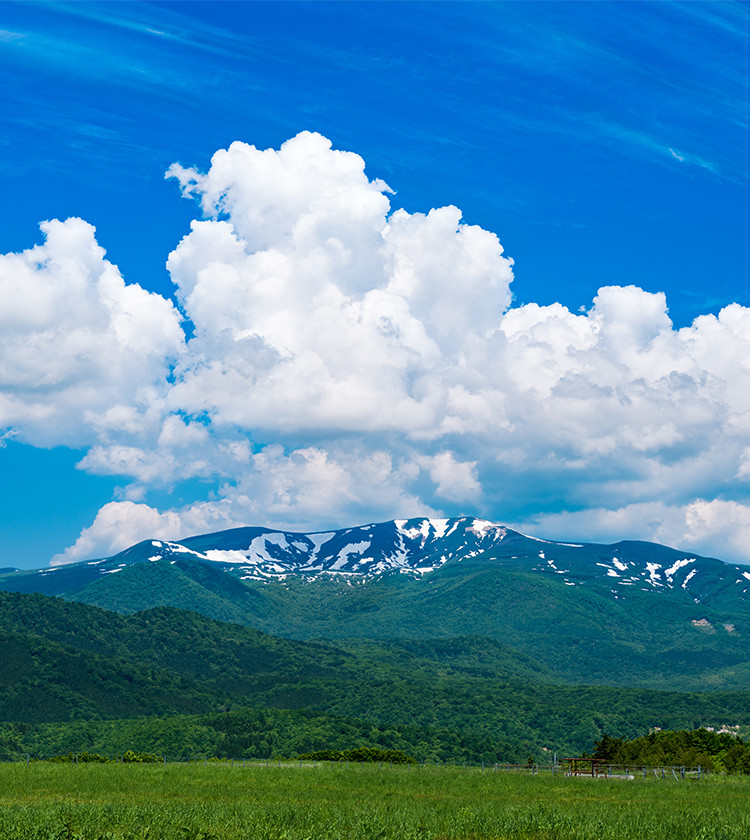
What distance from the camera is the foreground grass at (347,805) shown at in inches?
1405

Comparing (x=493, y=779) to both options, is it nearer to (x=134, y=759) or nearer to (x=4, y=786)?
(x=4, y=786)

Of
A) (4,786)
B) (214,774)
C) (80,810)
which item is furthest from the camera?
(214,774)

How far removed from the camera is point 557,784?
265 ft

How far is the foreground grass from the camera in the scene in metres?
35.7

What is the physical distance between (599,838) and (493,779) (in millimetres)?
52492

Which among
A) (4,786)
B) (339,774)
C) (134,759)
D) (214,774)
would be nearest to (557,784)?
(339,774)

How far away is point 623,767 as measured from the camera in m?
110

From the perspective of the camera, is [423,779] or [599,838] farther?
[423,779]

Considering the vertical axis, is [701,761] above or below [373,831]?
below

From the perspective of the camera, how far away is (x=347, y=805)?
5188 cm

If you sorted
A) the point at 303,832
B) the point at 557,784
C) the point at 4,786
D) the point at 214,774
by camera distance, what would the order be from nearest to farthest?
the point at 303,832
the point at 4,786
the point at 557,784
the point at 214,774

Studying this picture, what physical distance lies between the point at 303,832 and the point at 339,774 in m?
58.1

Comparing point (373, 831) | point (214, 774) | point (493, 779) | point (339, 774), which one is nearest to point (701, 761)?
point (493, 779)

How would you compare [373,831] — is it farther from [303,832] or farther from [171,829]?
[171,829]
